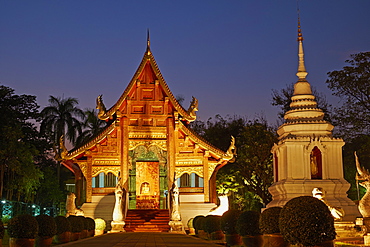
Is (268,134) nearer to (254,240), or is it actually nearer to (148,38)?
(148,38)

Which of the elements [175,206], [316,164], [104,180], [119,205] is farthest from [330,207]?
[104,180]

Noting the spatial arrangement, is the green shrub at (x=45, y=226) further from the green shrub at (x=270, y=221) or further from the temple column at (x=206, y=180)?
the temple column at (x=206, y=180)

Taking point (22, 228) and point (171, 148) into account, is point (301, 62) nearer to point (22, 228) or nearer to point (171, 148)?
point (171, 148)

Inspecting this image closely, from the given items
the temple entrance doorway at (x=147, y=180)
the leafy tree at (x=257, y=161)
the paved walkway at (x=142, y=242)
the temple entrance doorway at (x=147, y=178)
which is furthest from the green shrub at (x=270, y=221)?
the leafy tree at (x=257, y=161)

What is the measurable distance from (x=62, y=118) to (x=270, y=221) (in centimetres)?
3533

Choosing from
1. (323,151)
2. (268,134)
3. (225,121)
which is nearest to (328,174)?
(323,151)

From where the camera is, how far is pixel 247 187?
33.0 meters

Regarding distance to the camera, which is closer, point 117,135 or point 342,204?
point 342,204

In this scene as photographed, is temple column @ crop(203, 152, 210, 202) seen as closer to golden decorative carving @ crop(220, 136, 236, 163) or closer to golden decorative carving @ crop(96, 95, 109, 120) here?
golden decorative carving @ crop(220, 136, 236, 163)

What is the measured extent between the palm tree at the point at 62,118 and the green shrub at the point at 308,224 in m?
35.9

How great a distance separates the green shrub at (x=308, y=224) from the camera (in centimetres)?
818

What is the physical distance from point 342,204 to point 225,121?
2449 centimetres

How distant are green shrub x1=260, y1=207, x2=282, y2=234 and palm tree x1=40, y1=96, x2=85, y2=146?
34.1 m

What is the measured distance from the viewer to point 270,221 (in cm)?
1022
